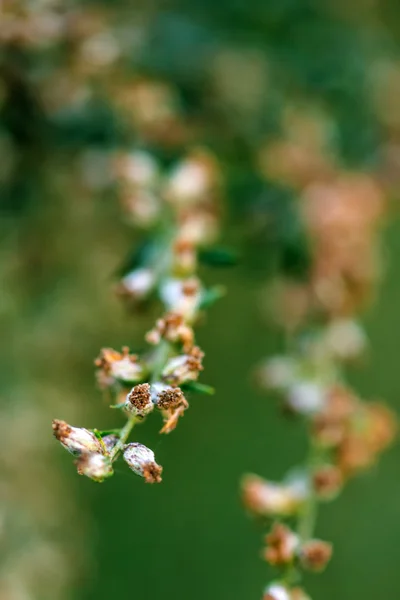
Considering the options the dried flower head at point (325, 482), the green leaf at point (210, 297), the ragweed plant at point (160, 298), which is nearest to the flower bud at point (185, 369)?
the ragweed plant at point (160, 298)

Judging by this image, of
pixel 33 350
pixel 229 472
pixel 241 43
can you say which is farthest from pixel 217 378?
pixel 241 43

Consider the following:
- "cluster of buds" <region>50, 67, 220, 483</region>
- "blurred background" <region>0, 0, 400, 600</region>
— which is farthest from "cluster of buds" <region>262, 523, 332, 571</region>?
"blurred background" <region>0, 0, 400, 600</region>

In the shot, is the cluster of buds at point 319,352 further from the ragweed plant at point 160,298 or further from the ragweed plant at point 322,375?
the ragweed plant at point 160,298

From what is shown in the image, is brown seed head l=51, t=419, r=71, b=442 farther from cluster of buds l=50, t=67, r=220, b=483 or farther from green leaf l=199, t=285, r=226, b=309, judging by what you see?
green leaf l=199, t=285, r=226, b=309

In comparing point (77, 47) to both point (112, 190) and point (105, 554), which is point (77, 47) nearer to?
point (112, 190)

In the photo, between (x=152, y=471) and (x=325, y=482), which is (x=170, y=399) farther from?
(x=325, y=482)

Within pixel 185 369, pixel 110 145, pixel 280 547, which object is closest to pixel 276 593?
pixel 280 547

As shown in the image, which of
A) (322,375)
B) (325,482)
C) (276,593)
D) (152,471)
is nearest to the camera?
(152,471)
